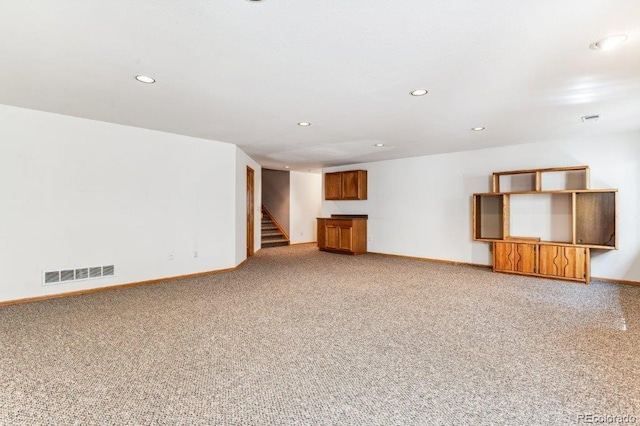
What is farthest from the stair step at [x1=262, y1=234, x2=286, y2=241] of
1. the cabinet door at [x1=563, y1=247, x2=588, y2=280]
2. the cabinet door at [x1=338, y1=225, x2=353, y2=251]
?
the cabinet door at [x1=563, y1=247, x2=588, y2=280]

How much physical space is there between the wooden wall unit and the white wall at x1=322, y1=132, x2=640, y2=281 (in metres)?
0.17

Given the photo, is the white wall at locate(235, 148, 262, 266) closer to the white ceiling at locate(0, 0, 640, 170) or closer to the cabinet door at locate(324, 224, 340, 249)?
the white ceiling at locate(0, 0, 640, 170)

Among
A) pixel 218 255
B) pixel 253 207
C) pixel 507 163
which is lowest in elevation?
pixel 218 255

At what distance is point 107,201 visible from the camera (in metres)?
4.21

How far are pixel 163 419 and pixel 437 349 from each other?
1940mm

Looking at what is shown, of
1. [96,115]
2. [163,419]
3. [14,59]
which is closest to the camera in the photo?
[163,419]

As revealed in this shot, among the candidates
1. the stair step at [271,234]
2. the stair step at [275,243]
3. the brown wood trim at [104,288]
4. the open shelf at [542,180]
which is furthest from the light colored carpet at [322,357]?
the stair step at [271,234]

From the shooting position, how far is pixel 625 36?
6.61 feet

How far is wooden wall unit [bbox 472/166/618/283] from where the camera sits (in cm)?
458

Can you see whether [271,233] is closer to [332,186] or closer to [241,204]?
[332,186]

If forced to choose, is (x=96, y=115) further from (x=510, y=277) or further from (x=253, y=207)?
(x=510, y=277)

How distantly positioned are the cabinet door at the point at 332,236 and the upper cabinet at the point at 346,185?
0.82 m

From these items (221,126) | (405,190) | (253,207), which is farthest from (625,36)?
(253,207)

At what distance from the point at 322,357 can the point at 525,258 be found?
431 cm
